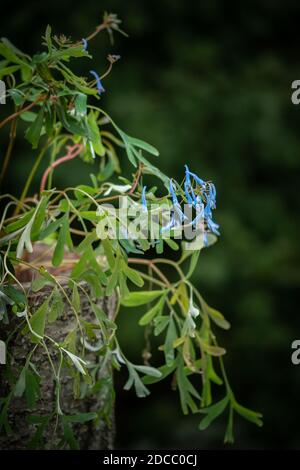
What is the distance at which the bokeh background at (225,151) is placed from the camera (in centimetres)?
214

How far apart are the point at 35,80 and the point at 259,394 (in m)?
1.64

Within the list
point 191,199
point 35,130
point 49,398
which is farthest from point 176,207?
point 49,398

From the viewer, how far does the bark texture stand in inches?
35.1

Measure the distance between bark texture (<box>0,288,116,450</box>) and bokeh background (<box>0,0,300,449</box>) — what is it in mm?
1063

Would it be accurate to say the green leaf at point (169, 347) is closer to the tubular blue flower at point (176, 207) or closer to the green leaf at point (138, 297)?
the green leaf at point (138, 297)

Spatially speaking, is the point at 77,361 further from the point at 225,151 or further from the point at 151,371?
the point at 225,151

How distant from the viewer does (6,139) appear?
2158mm

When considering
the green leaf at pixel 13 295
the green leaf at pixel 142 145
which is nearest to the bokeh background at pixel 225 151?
the green leaf at pixel 142 145

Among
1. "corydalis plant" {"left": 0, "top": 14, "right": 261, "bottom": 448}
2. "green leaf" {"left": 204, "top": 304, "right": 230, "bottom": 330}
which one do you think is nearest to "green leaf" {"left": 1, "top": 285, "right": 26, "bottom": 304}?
"corydalis plant" {"left": 0, "top": 14, "right": 261, "bottom": 448}

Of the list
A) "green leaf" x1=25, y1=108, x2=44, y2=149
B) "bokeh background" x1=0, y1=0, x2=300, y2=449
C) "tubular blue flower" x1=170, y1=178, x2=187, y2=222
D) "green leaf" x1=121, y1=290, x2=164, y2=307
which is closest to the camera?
"tubular blue flower" x1=170, y1=178, x2=187, y2=222

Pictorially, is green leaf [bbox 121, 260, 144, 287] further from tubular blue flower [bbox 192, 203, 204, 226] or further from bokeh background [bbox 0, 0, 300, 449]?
bokeh background [bbox 0, 0, 300, 449]

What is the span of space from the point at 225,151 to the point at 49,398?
58.6 inches

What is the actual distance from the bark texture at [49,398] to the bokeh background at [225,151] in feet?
3.49
